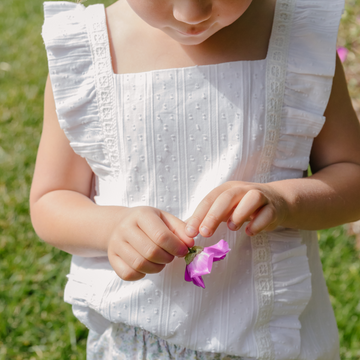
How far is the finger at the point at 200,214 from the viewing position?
95 centimetres

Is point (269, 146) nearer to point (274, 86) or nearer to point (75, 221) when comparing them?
point (274, 86)

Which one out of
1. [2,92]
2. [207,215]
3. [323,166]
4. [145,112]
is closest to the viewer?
[207,215]

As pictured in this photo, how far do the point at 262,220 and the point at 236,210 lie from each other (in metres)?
0.06

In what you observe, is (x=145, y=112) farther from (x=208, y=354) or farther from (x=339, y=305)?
(x=339, y=305)

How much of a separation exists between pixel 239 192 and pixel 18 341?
1.35 metres

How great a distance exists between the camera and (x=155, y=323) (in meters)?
1.12

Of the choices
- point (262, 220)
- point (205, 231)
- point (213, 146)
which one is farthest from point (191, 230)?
point (213, 146)

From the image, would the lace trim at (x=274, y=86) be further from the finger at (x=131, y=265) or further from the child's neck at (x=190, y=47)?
the finger at (x=131, y=265)

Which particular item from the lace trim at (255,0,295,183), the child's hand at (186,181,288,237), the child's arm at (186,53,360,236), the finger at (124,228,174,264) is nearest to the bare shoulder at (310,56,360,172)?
the child's arm at (186,53,360,236)

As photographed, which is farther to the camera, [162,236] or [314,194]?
[314,194]

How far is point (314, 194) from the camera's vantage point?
1.11m

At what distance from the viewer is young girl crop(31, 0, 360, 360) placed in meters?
1.11

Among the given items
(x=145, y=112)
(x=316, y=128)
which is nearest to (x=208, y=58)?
(x=145, y=112)

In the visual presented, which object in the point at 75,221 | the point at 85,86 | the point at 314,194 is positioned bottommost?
the point at 75,221
